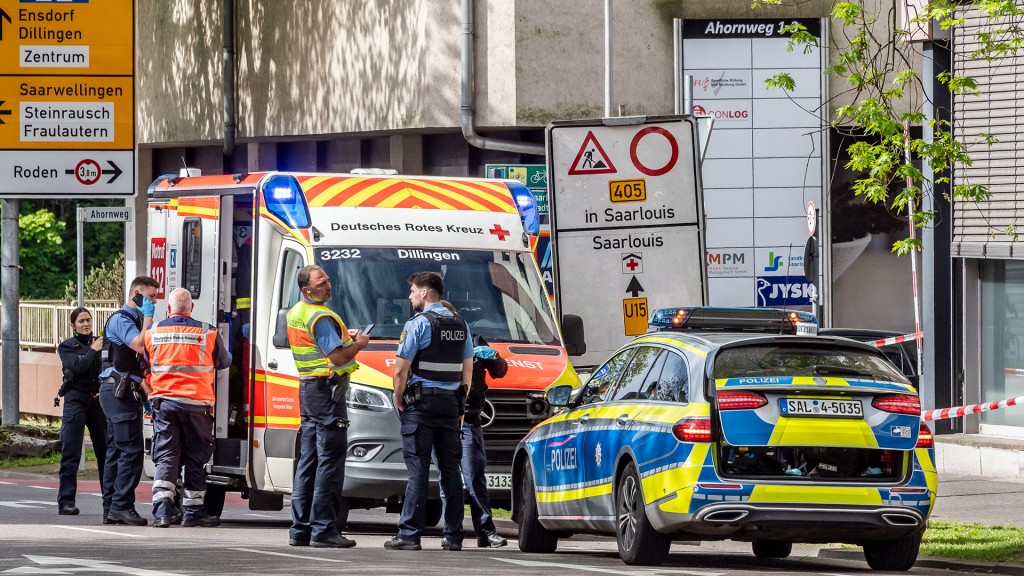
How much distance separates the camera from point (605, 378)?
12.4 m

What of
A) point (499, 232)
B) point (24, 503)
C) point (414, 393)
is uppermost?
point (499, 232)

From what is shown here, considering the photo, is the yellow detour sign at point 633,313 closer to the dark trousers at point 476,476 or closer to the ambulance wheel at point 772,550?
the dark trousers at point 476,476

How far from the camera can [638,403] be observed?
11477mm

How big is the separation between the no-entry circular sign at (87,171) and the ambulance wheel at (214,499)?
23.5ft

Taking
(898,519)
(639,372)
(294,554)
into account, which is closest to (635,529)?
(639,372)

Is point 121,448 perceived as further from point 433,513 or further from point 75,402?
point 433,513

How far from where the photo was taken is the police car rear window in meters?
10.8

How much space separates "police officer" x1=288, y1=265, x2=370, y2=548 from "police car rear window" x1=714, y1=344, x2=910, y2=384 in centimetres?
298

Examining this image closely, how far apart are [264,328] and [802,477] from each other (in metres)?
5.33

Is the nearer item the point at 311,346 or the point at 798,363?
the point at 798,363

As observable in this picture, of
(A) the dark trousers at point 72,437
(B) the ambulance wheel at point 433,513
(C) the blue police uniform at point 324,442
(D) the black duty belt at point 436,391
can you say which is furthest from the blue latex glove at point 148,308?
(D) the black duty belt at point 436,391

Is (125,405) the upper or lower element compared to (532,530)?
upper

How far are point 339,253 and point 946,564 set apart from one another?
17.2 feet

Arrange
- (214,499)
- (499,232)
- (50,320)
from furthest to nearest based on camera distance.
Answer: (50,320), (214,499), (499,232)
